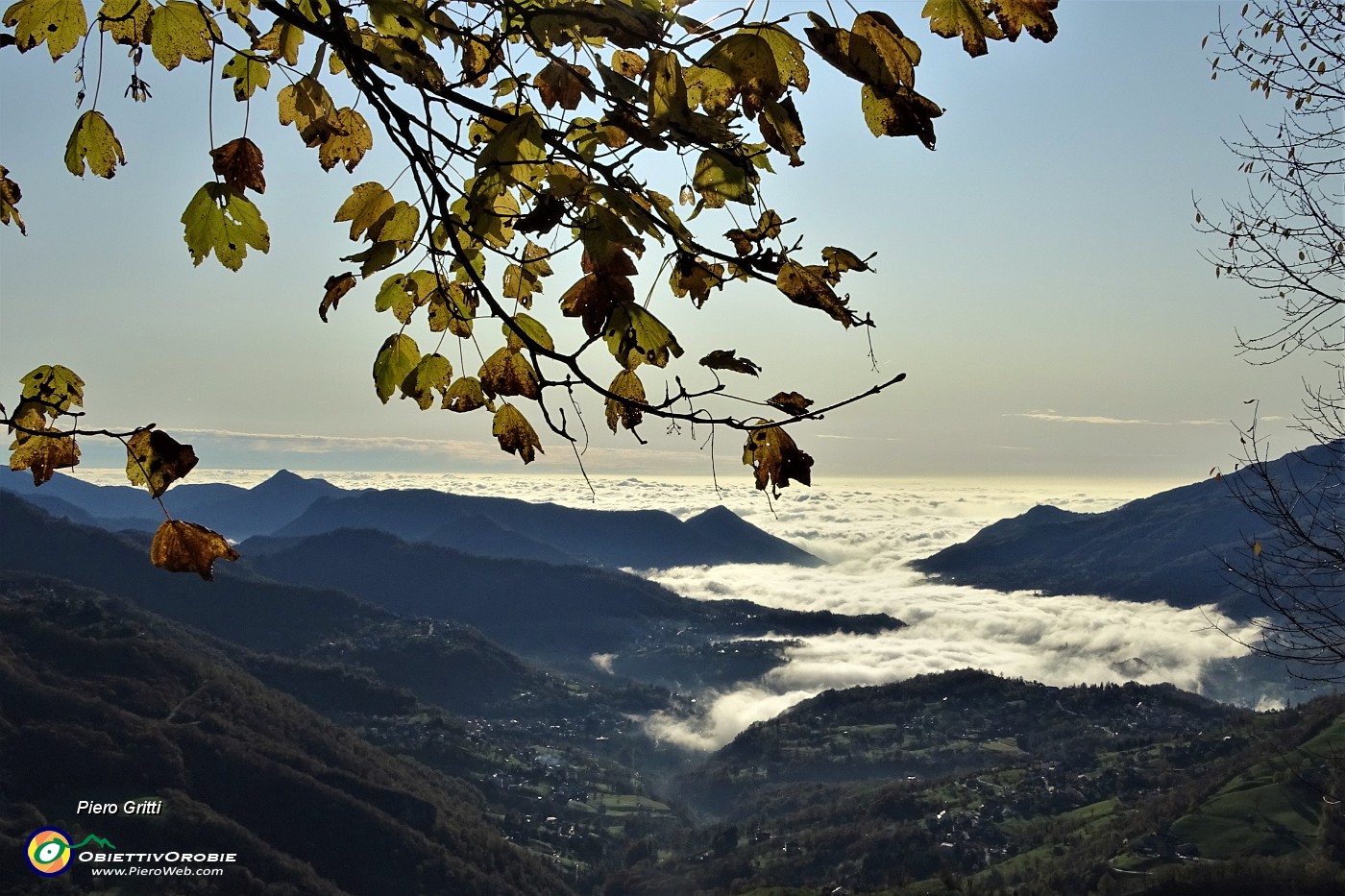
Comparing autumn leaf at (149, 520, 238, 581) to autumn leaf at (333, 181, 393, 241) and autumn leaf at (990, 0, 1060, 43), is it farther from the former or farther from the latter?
autumn leaf at (990, 0, 1060, 43)

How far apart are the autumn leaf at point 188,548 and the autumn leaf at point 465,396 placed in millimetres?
851

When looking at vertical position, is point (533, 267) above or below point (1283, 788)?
above

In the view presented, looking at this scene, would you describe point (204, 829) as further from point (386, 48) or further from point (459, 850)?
point (386, 48)

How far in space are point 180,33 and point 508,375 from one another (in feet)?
4.94

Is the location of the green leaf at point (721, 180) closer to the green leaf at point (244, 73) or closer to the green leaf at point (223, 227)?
the green leaf at point (223, 227)

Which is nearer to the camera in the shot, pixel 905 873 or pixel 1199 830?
pixel 1199 830

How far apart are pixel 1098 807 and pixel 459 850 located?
11863cm

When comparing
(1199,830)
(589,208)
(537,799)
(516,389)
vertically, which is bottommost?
(537,799)

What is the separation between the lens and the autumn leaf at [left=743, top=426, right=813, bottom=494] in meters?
2.67

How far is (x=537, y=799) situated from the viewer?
643ft

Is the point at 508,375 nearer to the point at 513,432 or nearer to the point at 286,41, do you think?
the point at 513,432

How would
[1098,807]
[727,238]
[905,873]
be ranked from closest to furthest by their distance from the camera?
[727,238] < [905,873] < [1098,807]

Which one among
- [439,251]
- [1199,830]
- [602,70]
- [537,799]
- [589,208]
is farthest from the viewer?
[537,799]

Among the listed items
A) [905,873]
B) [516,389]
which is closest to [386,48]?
[516,389]
